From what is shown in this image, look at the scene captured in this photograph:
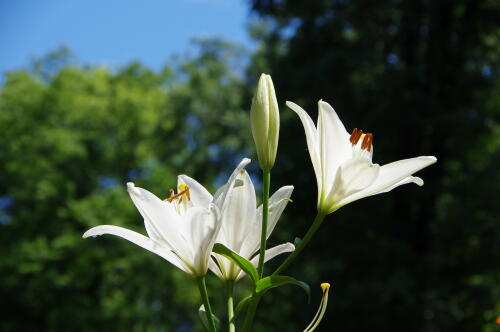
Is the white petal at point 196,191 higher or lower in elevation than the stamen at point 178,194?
higher

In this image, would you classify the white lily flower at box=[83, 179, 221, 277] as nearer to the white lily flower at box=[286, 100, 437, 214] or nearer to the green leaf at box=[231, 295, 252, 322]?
the green leaf at box=[231, 295, 252, 322]

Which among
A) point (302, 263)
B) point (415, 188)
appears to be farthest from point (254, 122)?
point (415, 188)

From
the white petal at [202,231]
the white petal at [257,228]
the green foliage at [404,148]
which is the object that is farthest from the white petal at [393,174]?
the green foliage at [404,148]

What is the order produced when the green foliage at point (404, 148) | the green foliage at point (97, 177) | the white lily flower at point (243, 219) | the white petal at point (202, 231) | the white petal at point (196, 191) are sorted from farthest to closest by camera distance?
the green foliage at point (97, 177) → the green foliage at point (404, 148) → the white petal at point (196, 191) → the white lily flower at point (243, 219) → the white petal at point (202, 231)

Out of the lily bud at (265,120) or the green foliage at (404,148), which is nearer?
the lily bud at (265,120)

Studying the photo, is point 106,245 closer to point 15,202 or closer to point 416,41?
point 15,202

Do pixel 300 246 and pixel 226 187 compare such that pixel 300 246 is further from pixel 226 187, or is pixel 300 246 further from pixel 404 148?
pixel 404 148

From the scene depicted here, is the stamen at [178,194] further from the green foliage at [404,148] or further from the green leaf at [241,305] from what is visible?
the green foliage at [404,148]
